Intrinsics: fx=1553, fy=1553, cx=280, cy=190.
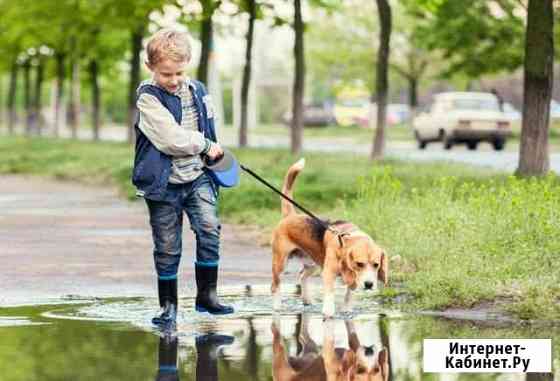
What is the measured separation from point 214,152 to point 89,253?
218 inches

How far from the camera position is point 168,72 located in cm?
972

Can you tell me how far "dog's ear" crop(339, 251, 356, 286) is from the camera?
999 centimetres

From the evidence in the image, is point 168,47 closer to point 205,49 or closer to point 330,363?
point 330,363

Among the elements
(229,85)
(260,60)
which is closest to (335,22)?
(229,85)

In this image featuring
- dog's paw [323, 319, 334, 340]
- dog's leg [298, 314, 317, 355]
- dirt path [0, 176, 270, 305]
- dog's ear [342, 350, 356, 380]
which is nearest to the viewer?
dog's ear [342, 350, 356, 380]

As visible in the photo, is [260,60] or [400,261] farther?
[260,60]

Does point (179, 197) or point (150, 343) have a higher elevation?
point (179, 197)

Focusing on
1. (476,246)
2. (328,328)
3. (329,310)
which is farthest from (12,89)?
(328,328)

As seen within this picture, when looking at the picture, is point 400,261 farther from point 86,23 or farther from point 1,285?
point 86,23

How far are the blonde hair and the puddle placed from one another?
1.67 metres

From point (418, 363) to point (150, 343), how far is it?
1.69 m

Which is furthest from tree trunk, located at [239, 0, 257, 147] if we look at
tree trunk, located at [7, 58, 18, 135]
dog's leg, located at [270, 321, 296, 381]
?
tree trunk, located at [7, 58, 18, 135]

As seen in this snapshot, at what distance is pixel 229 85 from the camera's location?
347 feet

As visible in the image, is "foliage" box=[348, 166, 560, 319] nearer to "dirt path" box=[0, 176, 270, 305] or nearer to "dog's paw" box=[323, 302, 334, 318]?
"dog's paw" box=[323, 302, 334, 318]
